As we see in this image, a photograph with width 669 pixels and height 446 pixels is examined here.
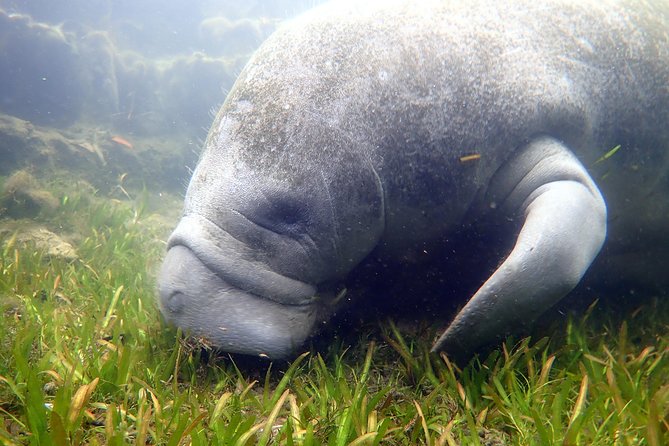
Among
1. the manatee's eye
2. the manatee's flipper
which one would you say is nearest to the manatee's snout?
the manatee's eye

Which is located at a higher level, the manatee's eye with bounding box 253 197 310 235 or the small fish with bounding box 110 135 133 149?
the manatee's eye with bounding box 253 197 310 235

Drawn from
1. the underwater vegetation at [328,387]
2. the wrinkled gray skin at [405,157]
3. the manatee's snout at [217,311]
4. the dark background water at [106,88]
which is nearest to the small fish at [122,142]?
the dark background water at [106,88]

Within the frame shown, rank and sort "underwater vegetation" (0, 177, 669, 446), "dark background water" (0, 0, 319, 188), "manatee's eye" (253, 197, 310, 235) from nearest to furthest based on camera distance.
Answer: "underwater vegetation" (0, 177, 669, 446) < "manatee's eye" (253, 197, 310, 235) < "dark background water" (0, 0, 319, 188)

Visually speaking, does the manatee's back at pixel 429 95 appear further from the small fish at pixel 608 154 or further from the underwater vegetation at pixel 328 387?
the underwater vegetation at pixel 328 387

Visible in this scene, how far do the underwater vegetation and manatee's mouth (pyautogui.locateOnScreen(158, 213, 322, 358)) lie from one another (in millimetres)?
159

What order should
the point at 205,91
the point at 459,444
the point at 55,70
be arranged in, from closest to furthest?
the point at 459,444 < the point at 55,70 < the point at 205,91

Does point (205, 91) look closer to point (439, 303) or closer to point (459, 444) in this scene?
point (439, 303)

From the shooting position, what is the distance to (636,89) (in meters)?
3.75

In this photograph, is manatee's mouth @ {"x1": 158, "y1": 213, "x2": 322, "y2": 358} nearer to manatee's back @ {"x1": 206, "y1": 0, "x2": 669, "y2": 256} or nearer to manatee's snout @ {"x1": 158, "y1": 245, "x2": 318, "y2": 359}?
manatee's snout @ {"x1": 158, "y1": 245, "x2": 318, "y2": 359}

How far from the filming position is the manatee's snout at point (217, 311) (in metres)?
2.69

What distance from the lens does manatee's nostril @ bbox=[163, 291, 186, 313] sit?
2.70 meters

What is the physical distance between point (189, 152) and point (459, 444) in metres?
15.9

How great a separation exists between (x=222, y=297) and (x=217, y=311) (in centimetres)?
8

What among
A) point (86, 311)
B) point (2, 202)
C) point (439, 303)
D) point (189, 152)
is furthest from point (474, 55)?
point (189, 152)
